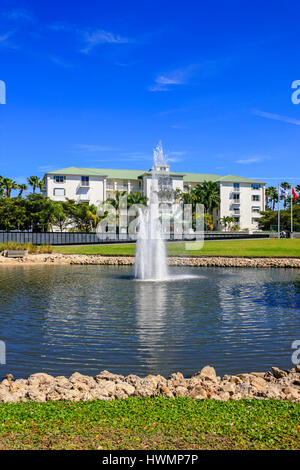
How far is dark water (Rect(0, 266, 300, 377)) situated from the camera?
9312mm

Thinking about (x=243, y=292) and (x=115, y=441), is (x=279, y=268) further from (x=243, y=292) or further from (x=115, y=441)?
(x=115, y=441)

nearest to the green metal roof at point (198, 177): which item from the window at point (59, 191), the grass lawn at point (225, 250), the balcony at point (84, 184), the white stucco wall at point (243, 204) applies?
the white stucco wall at point (243, 204)

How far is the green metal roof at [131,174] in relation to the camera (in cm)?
8984

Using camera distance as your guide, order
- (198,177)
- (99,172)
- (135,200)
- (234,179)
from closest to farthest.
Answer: (135,200), (99,172), (234,179), (198,177)

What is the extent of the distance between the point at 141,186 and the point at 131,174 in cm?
439

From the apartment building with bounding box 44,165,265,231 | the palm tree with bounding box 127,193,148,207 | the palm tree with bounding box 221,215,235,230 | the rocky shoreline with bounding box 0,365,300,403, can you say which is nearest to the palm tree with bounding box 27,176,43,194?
the apartment building with bounding box 44,165,265,231

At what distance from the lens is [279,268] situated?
111 ft

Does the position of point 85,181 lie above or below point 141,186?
above

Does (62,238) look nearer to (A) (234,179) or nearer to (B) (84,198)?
(B) (84,198)

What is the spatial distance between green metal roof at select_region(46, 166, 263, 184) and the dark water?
2780 inches

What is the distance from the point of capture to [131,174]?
98250 millimetres

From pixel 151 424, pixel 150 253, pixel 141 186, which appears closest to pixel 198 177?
pixel 141 186

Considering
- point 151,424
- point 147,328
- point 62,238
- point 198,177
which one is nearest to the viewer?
point 151,424
